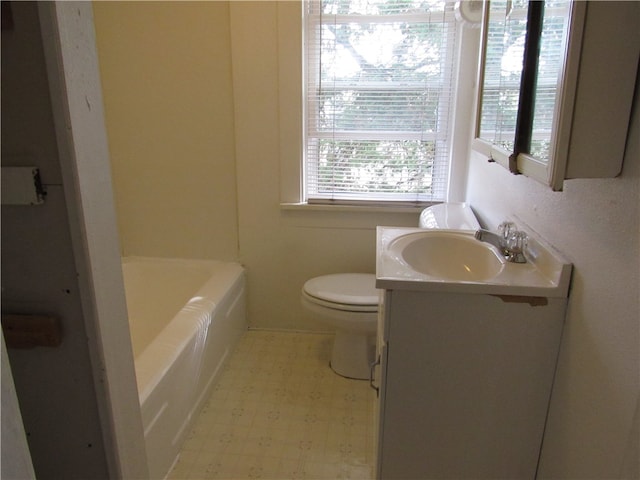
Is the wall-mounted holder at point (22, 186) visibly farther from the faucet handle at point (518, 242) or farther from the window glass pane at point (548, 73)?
the faucet handle at point (518, 242)

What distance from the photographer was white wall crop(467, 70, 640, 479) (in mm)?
838

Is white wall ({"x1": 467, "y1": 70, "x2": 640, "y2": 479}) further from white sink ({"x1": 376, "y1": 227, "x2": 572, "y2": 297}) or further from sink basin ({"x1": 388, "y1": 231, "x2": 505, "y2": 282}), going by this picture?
sink basin ({"x1": 388, "y1": 231, "x2": 505, "y2": 282})

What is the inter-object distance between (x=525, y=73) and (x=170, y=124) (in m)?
1.85

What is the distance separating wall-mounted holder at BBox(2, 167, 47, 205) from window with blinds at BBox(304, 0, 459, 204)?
65.5 inches

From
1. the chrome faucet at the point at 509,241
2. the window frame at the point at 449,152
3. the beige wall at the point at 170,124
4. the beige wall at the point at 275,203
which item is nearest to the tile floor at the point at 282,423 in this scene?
the beige wall at the point at 275,203

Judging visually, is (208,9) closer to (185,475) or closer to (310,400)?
(310,400)

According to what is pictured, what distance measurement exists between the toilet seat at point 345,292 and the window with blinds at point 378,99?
42 centimetres

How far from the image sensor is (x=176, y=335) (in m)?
1.79

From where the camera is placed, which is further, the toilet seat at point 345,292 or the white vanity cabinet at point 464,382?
the toilet seat at point 345,292

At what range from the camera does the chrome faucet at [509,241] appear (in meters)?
1.30

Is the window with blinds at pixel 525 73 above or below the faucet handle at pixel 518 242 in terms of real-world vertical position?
above

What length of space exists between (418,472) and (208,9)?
2187 millimetres

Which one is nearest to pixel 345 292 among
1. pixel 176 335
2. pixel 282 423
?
pixel 282 423

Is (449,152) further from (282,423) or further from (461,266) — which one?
(282,423)
